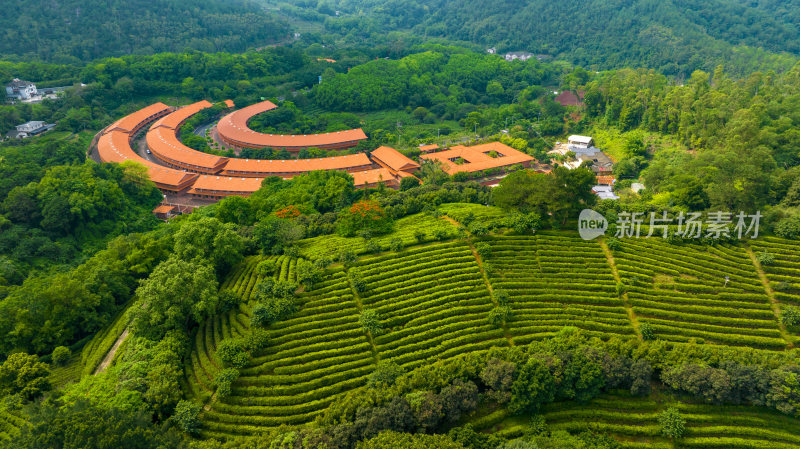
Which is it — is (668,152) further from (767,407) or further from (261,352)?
(261,352)

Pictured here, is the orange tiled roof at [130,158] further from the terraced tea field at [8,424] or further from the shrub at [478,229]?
the shrub at [478,229]

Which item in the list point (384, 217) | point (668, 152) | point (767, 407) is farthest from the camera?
point (668, 152)

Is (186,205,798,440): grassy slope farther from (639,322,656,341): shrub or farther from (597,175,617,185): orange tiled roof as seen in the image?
(597,175,617,185): orange tiled roof

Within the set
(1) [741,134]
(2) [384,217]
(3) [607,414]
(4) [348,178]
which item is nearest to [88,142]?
(4) [348,178]

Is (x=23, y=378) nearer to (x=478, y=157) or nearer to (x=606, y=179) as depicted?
(x=478, y=157)

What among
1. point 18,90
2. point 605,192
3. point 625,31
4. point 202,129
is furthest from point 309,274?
point 625,31

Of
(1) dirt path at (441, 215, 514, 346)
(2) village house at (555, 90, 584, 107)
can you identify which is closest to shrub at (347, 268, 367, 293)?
(1) dirt path at (441, 215, 514, 346)
